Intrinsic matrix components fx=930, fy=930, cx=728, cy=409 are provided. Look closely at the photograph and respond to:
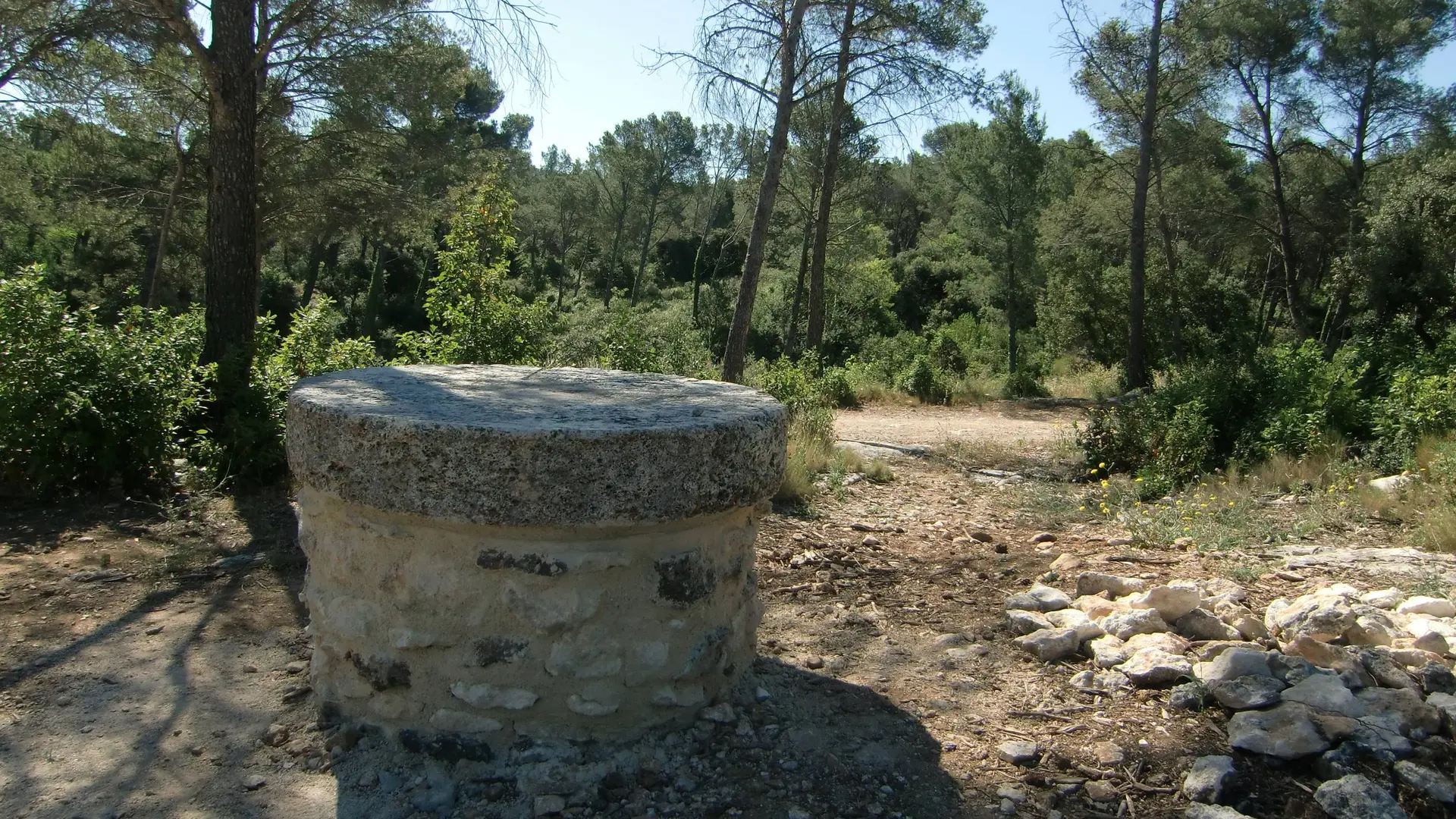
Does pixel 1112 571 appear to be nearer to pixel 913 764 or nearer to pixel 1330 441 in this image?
pixel 913 764

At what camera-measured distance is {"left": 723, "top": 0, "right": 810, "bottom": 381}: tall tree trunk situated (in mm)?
8359

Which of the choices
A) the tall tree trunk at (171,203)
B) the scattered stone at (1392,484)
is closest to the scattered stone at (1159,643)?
the scattered stone at (1392,484)

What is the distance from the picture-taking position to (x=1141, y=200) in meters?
14.9

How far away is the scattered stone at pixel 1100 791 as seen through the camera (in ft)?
7.76

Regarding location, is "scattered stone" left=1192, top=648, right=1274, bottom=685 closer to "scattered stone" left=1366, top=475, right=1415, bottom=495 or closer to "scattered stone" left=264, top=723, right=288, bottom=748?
"scattered stone" left=264, top=723, right=288, bottom=748

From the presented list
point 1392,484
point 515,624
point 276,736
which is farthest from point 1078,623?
point 1392,484

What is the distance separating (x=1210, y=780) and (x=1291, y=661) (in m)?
0.76

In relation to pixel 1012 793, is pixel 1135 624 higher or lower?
higher

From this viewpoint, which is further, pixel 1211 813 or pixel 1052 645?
pixel 1052 645

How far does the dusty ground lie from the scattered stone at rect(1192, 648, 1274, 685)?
0.18 metres

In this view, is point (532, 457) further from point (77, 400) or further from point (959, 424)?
point (959, 424)

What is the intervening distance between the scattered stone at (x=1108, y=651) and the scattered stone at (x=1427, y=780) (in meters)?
0.85

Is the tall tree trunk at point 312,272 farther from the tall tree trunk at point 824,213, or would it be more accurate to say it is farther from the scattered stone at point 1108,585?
the scattered stone at point 1108,585

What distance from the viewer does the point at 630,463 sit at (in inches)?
93.5
